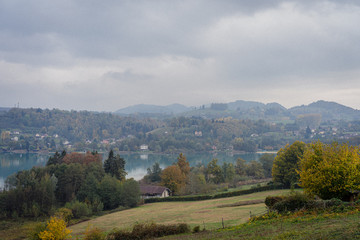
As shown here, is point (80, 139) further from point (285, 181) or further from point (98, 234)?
point (98, 234)

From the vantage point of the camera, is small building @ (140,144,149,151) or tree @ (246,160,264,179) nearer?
tree @ (246,160,264,179)

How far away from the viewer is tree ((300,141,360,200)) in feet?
50.7

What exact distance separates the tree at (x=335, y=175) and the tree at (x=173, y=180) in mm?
30748

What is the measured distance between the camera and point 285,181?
116 ft

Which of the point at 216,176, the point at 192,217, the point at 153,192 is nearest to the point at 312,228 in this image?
the point at 192,217

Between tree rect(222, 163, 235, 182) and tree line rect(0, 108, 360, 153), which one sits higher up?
tree line rect(0, 108, 360, 153)

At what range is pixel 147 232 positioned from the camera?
15.4 metres

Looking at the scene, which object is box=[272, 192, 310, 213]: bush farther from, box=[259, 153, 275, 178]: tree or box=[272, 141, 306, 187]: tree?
box=[259, 153, 275, 178]: tree

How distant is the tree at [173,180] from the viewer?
46.1 m

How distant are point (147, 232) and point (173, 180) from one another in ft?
102

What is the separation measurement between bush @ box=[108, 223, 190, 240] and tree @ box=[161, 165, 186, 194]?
30258mm

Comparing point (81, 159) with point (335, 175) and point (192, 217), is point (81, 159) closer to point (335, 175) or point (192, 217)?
point (192, 217)

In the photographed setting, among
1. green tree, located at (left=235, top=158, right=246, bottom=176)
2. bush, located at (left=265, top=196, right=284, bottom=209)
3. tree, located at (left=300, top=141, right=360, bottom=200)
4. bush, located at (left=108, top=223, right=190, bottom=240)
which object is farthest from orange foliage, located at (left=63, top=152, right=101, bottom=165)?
tree, located at (left=300, top=141, right=360, bottom=200)

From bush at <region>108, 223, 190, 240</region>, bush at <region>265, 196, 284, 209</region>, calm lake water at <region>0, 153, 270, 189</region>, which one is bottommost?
calm lake water at <region>0, 153, 270, 189</region>
